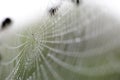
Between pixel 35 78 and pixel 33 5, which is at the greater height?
pixel 33 5

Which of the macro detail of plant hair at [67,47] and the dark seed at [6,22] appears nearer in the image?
the macro detail of plant hair at [67,47]

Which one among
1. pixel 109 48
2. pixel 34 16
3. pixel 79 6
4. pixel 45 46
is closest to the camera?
pixel 109 48

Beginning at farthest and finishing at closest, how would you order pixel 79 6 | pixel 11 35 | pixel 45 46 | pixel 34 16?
pixel 11 35, pixel 34 16, pixel 45 46, pixel 79 6

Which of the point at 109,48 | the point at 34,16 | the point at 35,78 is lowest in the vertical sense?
the point at 35,78

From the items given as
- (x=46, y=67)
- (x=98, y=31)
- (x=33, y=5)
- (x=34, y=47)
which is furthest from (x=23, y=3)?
(x=98, y=31)

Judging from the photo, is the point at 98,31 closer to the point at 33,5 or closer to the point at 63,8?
the point at 63,8

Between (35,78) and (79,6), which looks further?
(35,78)

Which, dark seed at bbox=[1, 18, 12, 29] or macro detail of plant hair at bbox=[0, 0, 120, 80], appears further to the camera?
dark seed at bbox=[1, 18, 12, 29]

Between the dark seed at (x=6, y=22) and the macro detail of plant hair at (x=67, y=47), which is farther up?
the dark seed at (x=6, y=22)
